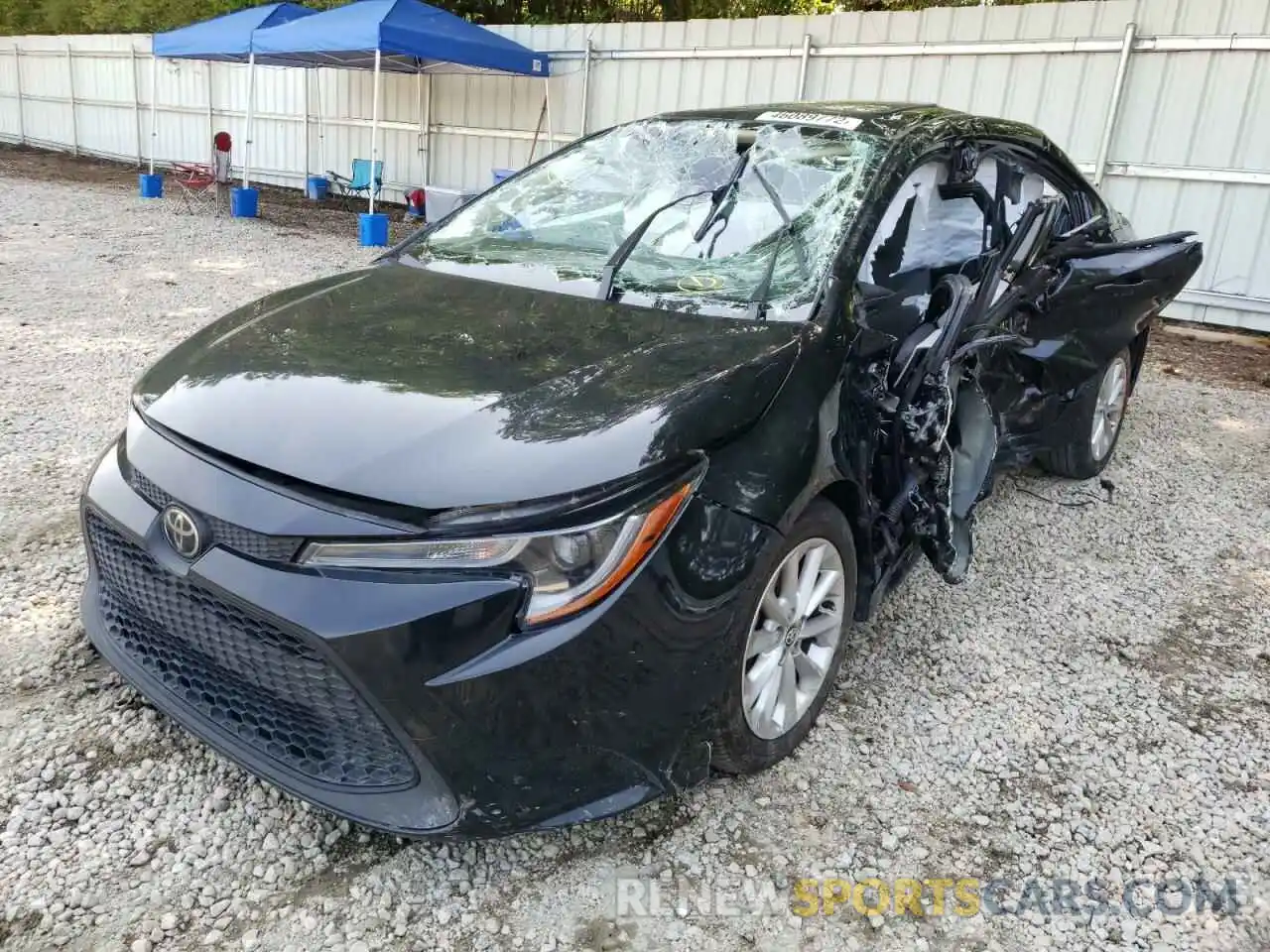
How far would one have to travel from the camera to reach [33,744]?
243 cm

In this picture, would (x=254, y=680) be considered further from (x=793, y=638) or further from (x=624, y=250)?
(x=624, y=250)

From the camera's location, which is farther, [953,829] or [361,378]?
[953,829]

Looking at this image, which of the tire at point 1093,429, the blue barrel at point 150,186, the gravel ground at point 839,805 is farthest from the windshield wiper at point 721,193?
the blue barrel at point 150,186

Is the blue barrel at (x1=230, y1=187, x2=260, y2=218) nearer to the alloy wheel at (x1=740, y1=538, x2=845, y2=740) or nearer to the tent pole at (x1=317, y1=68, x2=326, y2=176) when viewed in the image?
the tent pole at (x1=317, y1=68, x2=326, y2=176)

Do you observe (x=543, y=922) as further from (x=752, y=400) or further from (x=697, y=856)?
(x=752, y=400)

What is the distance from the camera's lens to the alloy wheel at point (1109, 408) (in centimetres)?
449

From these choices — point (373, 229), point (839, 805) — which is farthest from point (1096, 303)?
point (373, 229)

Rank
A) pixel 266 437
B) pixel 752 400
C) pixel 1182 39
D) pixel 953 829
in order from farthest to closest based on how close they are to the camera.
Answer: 1. pixel 1182 39
2. pixel 953 829
3. pixel 752 400
4. pixel 266 437

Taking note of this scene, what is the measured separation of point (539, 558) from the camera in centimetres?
182

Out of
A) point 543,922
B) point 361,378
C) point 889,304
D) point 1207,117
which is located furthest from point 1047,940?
point 1207,117

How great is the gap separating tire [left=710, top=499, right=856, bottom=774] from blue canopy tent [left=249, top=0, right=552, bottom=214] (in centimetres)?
963

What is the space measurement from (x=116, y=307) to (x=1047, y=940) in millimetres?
7509

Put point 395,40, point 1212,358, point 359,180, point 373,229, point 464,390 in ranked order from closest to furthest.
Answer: point 464,390, point 1212,358, point 395,40, point 373,229, point 359,180

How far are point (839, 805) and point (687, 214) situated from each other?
5.82ft
